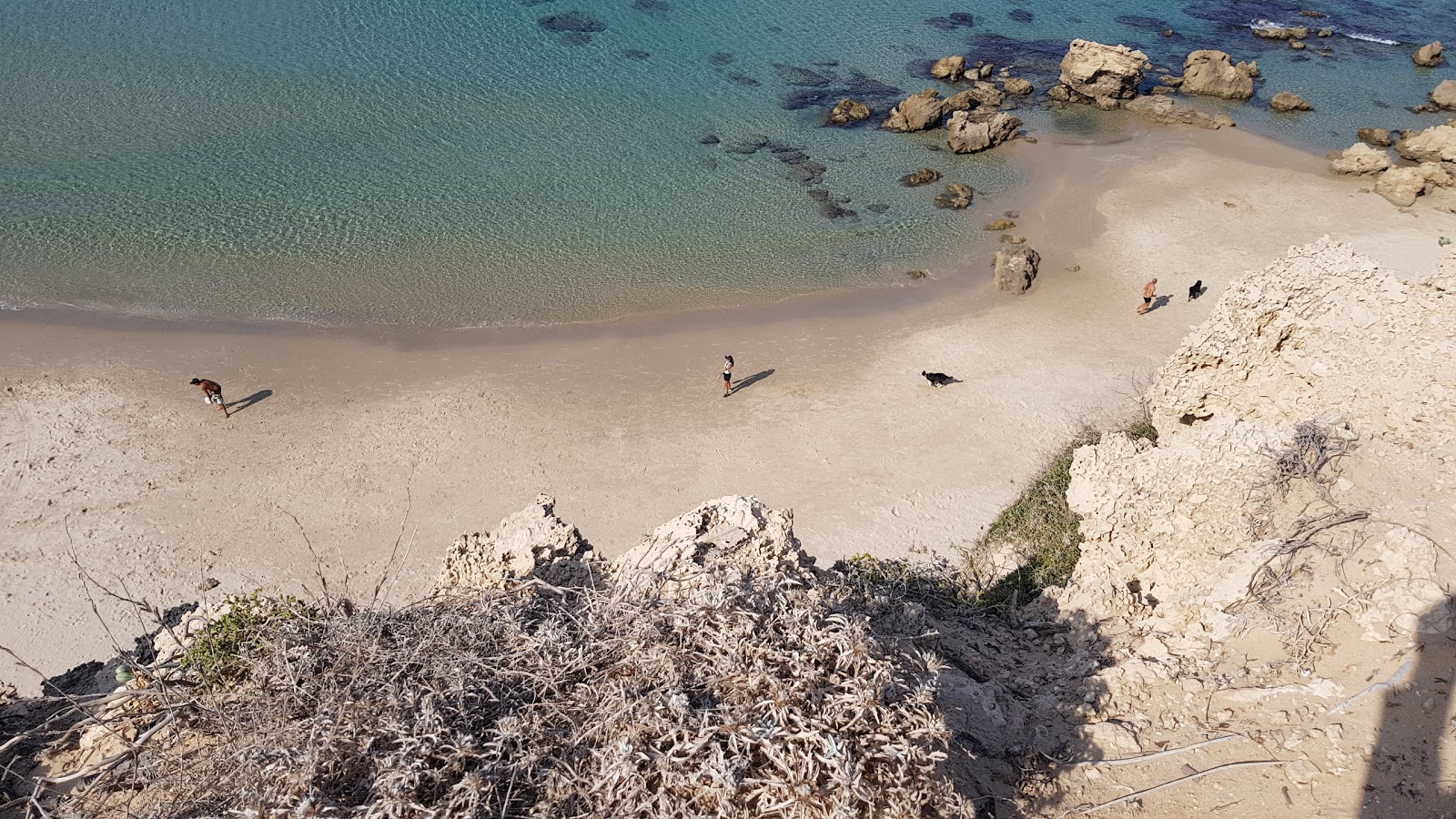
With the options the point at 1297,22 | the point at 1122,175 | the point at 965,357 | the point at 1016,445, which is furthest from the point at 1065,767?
the point at 1297,22

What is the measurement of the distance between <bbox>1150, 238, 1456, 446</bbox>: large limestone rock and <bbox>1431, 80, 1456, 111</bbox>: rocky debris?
33.9 metres

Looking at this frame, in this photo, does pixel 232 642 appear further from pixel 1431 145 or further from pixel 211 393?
pixel 1431 145

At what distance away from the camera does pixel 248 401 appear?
2070 centimetres

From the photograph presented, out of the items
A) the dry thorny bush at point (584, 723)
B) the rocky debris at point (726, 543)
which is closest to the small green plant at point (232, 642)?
the dry thorny bush at point (584, 723)

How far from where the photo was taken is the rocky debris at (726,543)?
9.05 metres

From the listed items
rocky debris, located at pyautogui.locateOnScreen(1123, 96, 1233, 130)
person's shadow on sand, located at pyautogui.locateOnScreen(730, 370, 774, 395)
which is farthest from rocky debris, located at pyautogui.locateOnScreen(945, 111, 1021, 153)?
person's shadow on sand, located at pyautogui.locateOnScreen(730, 370, 774, 395)

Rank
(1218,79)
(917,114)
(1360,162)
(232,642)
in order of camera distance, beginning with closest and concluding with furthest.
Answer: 1. (232,642)
2. (1360,162)
3. (917,114)
4. (1218,79)

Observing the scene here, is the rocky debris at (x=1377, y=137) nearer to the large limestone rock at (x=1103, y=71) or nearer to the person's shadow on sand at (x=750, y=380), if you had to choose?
the large limestone rock at (x=1103, y=71)

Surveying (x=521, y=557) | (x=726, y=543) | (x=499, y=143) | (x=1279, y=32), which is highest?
(x=726, y=543)

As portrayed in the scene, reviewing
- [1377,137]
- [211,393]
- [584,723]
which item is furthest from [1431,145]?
[211,393]

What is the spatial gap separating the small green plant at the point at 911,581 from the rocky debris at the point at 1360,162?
28.9 m

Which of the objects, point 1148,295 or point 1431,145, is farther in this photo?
point 1431,145

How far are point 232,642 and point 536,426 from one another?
1202 centimetres

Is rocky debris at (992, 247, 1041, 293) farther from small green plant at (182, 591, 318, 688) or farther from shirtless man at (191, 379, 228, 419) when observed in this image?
small green plant at (182, 591, 318, 688)
